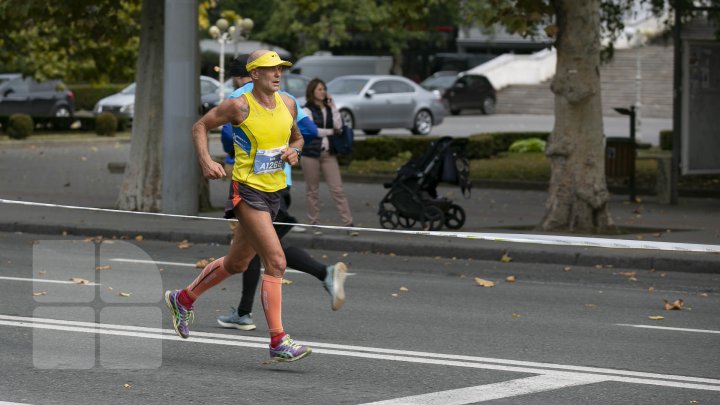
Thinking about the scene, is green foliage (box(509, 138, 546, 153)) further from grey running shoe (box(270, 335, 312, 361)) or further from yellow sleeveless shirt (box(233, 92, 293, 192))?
grey running shoe (box(270, 335, 312, 361))

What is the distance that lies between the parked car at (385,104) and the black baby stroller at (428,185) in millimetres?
22146

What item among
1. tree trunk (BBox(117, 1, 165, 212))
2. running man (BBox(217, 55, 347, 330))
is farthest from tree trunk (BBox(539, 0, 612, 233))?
running man (BBox(217, 55, 347, 330))

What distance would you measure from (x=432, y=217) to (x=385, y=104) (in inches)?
924

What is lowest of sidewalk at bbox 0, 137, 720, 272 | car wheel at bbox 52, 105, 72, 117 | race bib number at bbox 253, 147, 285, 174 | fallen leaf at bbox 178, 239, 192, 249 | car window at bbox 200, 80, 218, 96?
fallen leaf at bbox 178, 239, 192, 249

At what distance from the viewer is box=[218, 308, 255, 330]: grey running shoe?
9.88m

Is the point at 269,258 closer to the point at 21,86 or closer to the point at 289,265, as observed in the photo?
the point at 289,265

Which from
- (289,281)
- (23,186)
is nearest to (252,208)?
(289,281)

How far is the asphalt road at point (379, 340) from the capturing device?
25.7 ft

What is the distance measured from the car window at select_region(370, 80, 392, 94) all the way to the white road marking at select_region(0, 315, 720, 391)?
30.6m

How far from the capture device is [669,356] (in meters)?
9.15

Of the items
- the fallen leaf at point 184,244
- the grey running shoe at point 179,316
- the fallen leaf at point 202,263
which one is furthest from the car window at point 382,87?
the grey running shoe at point 179,316

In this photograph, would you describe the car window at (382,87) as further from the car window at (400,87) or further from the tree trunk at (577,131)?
the tree trunk at (577,131)

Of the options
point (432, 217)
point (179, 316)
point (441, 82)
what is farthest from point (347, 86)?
point (179, 316)

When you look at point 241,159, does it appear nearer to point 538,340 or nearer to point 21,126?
point 538,340
